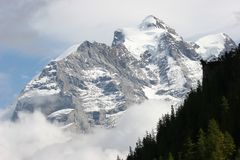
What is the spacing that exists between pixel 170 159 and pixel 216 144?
1333 cm

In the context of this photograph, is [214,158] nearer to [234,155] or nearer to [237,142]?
[234,155]

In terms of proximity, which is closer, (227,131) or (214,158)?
(214,158)

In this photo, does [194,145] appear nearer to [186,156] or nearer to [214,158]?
[186,156]

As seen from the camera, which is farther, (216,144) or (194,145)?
(194,145)

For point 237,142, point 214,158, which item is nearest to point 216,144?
point 214,158

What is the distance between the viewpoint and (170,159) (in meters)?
184

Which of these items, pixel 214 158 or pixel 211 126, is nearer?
Answer: pixel 214 158

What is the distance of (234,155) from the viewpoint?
182125 mm

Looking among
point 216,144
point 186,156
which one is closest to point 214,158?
point 216,144

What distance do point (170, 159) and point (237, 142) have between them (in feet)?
73.9

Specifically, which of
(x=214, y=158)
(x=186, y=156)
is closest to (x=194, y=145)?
(x=186, y=156)

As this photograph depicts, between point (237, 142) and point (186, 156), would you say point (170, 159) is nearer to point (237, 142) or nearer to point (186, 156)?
point (186, 156)

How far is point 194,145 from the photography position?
19212 cm

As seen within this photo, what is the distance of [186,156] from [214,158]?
54.6 ft
